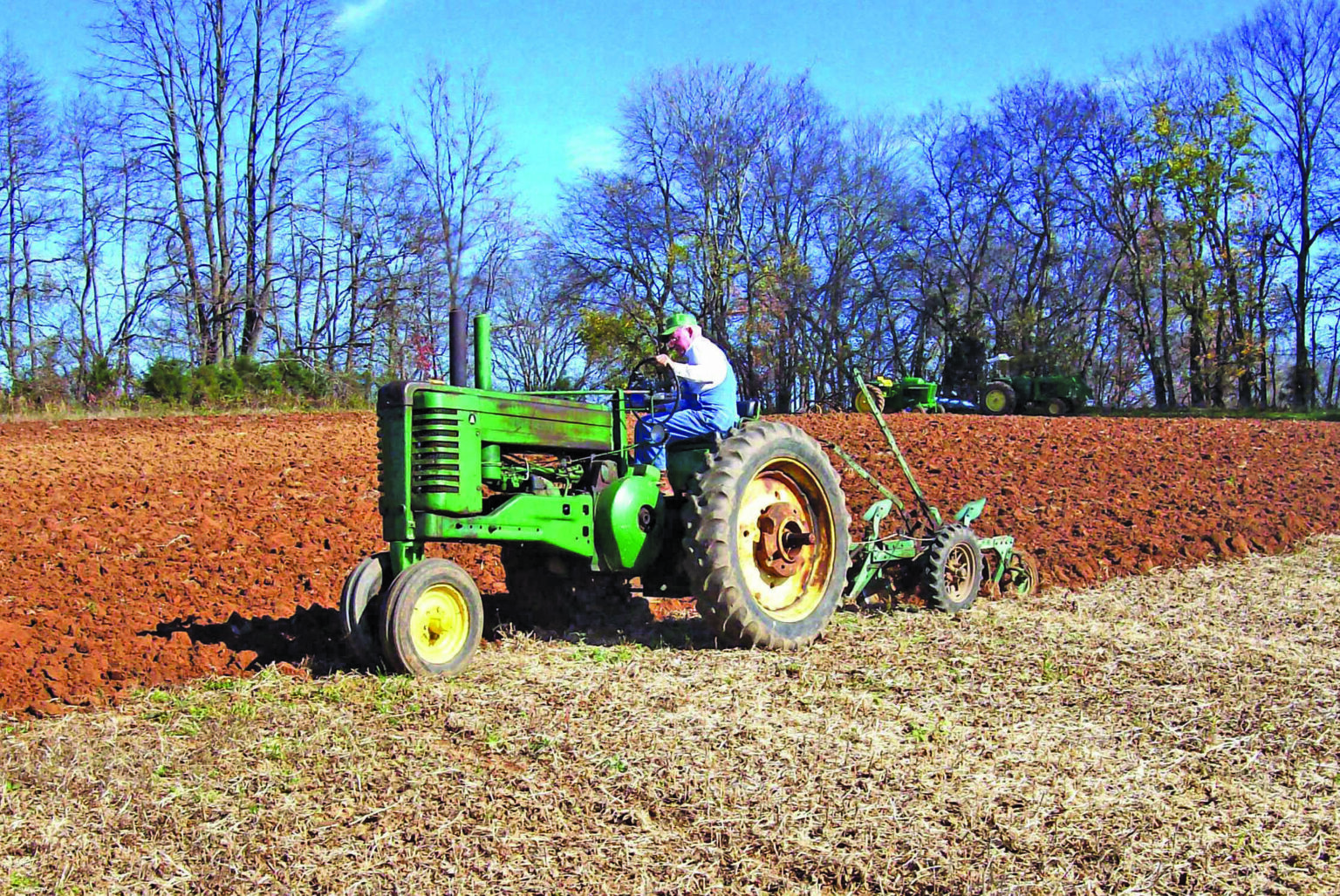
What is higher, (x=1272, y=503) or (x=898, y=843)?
(x=1272, y=503)

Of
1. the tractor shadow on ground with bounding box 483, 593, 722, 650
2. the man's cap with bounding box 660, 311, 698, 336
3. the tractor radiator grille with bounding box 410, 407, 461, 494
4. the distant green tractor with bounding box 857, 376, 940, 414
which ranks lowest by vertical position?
the tractor shadow on ground with bounding box 483, 593, 722, 650

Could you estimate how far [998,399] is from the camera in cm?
2923

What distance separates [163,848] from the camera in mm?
3312

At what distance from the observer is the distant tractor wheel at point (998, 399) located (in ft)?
94.6

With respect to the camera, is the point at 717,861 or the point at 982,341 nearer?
the point at 717,861

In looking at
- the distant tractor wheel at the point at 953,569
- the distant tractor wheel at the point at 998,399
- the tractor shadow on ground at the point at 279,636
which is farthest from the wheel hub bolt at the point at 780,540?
the distant tractor wheel at the point at 998,399

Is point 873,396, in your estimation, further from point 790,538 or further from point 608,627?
point 608,627

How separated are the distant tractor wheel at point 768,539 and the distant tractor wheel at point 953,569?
2.48 ft

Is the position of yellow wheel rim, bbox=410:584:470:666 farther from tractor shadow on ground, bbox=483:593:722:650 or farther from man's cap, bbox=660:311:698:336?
man's cap, bbox=660:311:698:336

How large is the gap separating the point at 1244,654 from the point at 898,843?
3.11 metres

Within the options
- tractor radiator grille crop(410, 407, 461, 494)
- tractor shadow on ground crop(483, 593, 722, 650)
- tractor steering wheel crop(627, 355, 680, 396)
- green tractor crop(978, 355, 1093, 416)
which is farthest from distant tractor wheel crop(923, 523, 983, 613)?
green tractor crop(978, 355, 1093, 416)

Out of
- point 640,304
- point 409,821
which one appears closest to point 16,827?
point 409,821

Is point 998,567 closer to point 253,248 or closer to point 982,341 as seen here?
point 253,248

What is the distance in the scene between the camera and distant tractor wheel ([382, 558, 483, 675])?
190 inches
